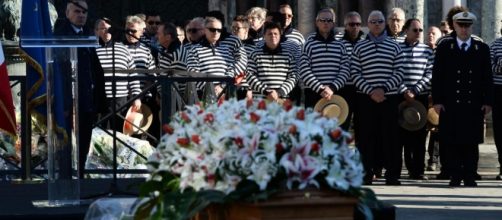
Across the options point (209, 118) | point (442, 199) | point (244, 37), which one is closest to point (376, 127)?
point (244, 37)

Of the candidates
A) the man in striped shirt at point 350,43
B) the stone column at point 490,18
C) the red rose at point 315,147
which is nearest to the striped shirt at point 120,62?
the man in striped shirt at point 350,43

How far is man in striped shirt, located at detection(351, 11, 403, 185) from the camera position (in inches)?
658

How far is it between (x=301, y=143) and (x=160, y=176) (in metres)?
0.74

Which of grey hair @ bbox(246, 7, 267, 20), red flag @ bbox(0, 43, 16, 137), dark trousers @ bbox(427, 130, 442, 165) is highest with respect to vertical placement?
grey hair @ bbox(246, 7, 267, 20)

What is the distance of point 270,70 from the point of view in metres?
16.8

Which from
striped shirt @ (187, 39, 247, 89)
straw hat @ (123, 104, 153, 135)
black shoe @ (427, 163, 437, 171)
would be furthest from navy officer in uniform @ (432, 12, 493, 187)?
straw hat @ (123, 104, 153, 135)

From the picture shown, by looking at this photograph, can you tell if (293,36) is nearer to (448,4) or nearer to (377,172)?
(377,172)

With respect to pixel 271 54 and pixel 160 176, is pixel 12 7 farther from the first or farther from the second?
pixel 160 176

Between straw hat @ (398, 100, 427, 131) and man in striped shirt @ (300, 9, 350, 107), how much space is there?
82 cm

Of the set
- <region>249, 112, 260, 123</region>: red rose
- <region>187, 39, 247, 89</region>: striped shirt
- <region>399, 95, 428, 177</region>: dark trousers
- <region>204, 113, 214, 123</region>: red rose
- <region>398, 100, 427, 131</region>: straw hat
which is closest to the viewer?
<region>249, 112, 260, 123</region>: red rose

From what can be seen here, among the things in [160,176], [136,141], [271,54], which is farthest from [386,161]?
[160,176]

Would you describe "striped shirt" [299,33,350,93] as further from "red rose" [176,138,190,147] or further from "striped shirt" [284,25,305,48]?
"red rose" [176,138,190,147]

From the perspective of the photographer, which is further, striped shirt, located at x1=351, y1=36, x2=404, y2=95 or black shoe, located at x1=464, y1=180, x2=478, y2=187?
striped shirt, located at x1=351, y1=36, x2=404, y2=95

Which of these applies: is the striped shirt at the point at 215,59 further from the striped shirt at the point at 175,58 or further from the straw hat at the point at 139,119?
the straw hat at the point at 139,119
